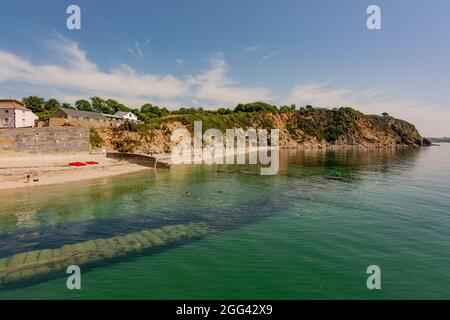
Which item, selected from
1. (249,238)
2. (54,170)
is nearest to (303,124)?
(54,170)

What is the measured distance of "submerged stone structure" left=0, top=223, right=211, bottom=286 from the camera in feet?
51.2

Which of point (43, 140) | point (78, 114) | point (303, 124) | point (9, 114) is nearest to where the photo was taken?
point (43, 140)

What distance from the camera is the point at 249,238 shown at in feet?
68.7

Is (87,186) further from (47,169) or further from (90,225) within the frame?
(90,225)

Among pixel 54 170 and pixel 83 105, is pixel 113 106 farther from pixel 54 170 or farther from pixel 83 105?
pixel 54 170

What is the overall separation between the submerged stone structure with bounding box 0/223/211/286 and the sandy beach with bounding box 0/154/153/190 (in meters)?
27.9

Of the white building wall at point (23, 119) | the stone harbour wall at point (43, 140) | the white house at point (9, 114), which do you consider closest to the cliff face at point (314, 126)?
the white building wall at point (23, 119)

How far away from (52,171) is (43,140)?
2130cm

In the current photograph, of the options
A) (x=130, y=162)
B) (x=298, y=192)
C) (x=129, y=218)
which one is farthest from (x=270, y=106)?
(x=129, y=218)

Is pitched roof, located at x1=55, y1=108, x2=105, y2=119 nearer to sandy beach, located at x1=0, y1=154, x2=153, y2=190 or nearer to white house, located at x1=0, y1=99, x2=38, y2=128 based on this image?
white house, located at x1=0, y1=99, x2=38, y2=128

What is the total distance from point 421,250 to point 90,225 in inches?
997

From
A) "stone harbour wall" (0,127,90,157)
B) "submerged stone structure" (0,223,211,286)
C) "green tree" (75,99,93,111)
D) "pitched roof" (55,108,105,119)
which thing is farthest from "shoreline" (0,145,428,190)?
"green tree" (75,99,93,111)

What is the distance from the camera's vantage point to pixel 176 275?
15.4 meters

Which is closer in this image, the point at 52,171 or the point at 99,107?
the point at 52,171
